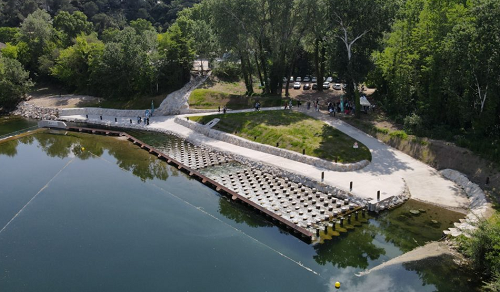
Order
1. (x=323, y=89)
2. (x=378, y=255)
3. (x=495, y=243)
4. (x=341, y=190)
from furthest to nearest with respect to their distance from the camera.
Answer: (x=323, y=89)
(x=341, y=190)
(x=378, y=255)
(x=495, y=243)

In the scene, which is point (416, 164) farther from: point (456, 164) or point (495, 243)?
point (495, 243)

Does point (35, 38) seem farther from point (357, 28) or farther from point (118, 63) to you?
point (357, 28)

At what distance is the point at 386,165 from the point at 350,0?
19.6 metres

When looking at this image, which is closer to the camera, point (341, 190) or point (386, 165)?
point (341, 190)

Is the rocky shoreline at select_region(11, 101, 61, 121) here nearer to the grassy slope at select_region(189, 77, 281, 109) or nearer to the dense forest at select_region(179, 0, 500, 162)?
the grassy slope at select_region(189, 77, 281, 109)

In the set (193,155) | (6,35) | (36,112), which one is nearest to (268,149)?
(193,155)

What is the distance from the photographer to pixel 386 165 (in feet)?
131

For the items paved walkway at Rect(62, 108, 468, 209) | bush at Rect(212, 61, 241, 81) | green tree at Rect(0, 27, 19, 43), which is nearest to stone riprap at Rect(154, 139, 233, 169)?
→ paved walkway at Rect(62, 108, 468, 209)

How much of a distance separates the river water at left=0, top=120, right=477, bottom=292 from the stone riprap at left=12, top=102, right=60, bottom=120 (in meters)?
27.2

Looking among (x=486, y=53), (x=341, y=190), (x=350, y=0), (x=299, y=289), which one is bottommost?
(x=299, y=289)

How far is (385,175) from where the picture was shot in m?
37.8

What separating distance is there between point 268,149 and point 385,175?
526 inches

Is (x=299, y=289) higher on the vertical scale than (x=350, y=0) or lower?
lower

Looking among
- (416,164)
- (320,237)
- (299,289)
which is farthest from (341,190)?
(299,289)
